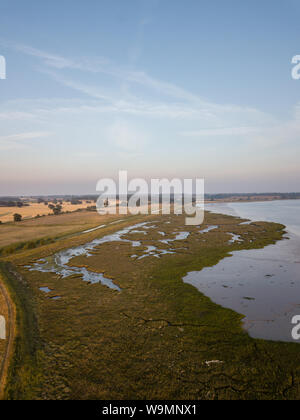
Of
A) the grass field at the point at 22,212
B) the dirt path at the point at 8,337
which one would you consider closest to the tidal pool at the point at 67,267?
the dirt path at the point at 8,337

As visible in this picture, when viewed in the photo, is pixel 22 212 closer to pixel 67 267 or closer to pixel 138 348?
pixel 67 267

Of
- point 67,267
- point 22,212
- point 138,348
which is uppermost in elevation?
point 22,212

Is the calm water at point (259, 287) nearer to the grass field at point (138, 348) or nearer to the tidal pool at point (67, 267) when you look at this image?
the grass field at point (138, 348)

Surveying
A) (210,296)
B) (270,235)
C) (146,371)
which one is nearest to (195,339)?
(146,371)

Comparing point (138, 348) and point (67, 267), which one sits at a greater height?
point (138, 348)

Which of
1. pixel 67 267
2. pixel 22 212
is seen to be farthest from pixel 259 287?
pixel 22 212

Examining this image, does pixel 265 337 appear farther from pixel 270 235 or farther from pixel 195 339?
pixel 270 235
